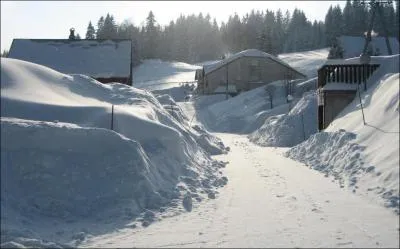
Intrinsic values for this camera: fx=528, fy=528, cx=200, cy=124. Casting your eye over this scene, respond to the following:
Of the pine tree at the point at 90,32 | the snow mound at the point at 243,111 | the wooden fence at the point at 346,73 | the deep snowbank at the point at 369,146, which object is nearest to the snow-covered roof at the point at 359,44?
the snow mound at the point at 243,111

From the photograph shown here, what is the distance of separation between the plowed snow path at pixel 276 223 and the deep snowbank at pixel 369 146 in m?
0.43

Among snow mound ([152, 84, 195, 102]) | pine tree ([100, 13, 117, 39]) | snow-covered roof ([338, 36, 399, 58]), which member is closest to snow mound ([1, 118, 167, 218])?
snow mound ([152, 84, 195, 102])

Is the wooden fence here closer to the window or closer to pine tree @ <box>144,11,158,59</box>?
the window

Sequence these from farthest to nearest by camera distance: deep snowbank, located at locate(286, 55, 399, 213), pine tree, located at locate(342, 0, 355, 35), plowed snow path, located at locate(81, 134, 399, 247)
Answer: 1. pine tree, located at locate(342, 0, 355, 35)
2. deep snowbank, located at locate(286, 55, 399, 213)
3. plowed snow path, located at locate(81, 134, 399, 247)

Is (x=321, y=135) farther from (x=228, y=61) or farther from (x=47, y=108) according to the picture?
(x=228, y=61)

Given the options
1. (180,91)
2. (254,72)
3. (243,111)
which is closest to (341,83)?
(243,111)

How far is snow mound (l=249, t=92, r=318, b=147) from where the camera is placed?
85.8 ft

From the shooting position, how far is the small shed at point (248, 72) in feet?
228

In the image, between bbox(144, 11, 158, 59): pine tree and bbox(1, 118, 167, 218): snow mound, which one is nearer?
bbox(1, 118, 167, 218): snow mound

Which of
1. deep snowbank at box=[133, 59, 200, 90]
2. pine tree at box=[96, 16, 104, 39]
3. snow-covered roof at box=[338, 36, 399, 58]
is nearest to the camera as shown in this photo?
deep snowbank at box=[133, 59, 200, 90]

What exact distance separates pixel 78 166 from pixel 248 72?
200 ft

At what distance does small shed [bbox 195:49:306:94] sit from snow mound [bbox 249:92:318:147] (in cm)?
4019

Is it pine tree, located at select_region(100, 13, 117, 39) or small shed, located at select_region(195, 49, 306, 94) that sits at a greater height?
pine tree, located at select_region(100, 13, 117, 39)

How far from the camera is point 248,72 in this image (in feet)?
229
